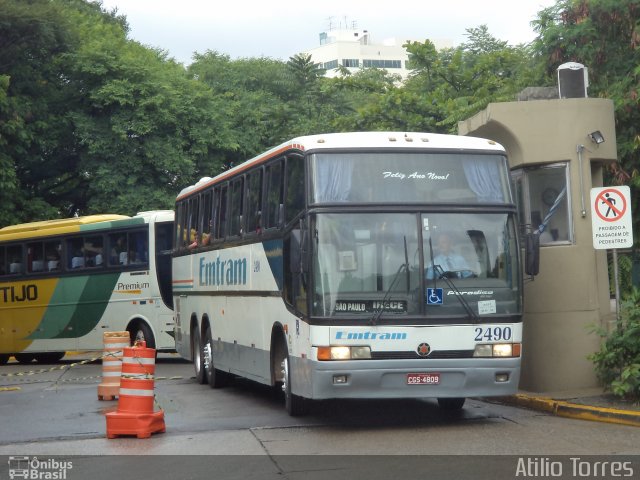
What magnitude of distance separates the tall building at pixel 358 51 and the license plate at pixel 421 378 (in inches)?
5896

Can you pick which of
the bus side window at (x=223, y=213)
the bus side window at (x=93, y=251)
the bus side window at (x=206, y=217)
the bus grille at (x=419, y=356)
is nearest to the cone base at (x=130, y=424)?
the bus grille at (x=419, y=356)

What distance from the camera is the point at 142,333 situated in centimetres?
2689

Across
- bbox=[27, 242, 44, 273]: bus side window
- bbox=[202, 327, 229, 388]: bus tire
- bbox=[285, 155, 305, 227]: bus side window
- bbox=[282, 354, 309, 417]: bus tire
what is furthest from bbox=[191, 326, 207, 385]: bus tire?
bbox=[27, 242, 44, 273]: bus side window

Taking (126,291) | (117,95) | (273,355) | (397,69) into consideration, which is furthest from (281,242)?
(397,69)

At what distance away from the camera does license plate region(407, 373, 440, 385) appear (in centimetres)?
1279

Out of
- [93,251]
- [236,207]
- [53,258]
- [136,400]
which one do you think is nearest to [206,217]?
[236,207]

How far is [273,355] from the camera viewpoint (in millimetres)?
15375

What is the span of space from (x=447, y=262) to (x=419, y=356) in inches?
43.2

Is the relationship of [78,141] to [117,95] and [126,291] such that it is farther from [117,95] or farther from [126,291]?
[126,291]

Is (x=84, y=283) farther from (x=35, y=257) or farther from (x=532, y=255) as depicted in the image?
(x=532, y=255)

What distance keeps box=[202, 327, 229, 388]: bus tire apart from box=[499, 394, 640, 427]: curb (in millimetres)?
6141

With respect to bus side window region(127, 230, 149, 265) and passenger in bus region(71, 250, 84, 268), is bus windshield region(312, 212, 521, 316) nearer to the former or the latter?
bus side window region(127, 230, 149, 265)

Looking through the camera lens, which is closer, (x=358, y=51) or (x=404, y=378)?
(x=404, y=378)

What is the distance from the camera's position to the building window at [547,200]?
51.6 ft
